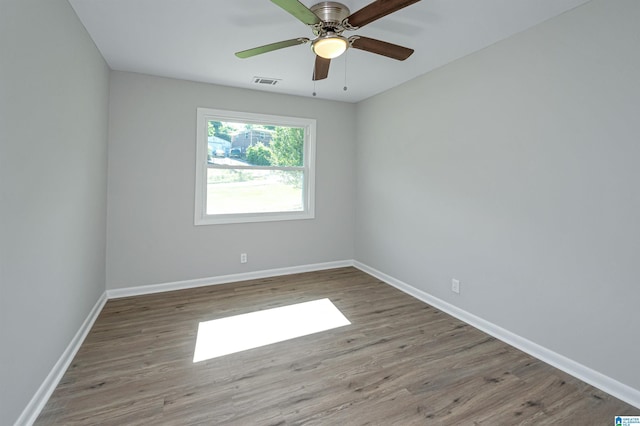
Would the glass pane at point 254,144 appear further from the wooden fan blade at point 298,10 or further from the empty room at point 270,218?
the wooden fan blade at point 298,10

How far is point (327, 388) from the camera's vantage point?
1953 mm

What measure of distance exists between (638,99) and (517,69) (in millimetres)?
851

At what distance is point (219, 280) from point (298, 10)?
3222mm

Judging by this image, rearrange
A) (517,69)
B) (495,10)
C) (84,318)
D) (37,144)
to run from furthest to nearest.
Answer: (84,318), (517,69), (495,10), (37,144)

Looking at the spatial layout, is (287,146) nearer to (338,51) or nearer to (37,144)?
(338,51)

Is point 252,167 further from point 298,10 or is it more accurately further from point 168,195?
point 298,10

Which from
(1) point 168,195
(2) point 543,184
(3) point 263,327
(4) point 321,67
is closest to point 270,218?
(1) point 168,195

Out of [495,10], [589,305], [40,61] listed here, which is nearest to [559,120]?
[495,10]

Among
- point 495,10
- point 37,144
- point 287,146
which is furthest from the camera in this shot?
point 287,146

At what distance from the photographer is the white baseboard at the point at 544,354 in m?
1.88

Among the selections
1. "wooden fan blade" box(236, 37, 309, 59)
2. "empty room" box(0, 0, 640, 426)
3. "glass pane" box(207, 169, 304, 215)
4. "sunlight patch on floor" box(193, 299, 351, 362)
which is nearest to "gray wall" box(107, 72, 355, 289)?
"empty room" box(0, 0, 640, 426)

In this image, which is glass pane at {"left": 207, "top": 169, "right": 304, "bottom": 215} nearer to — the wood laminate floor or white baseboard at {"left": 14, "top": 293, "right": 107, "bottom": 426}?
the wood laminate floor

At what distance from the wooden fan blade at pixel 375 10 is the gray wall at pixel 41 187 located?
1684mm

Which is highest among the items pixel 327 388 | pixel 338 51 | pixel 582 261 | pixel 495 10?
pixel 495 10
